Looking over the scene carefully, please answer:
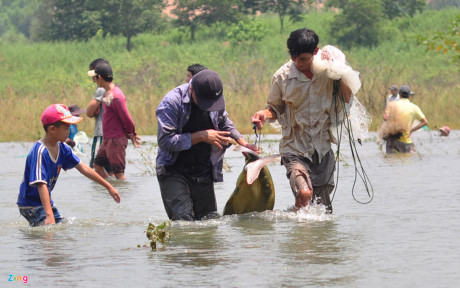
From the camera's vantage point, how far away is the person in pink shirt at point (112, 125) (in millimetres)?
11562

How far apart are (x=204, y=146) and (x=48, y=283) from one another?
7.08 feet

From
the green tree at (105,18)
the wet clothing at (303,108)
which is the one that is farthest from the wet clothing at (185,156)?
the green tree at (105,18)

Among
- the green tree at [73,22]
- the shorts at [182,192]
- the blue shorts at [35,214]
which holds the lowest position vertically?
the green tree at [73,22]

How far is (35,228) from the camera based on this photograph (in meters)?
7.85

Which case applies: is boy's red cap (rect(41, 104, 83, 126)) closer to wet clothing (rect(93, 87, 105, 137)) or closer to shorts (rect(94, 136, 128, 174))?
Result: wet clothing (rect(93, 87, 105, 137))

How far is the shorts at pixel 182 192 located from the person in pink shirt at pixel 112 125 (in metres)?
3.63

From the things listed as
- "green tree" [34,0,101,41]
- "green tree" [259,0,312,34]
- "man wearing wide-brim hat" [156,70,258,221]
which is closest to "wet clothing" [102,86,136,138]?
"man wearing wide-brim hat" [156,70,258,221]

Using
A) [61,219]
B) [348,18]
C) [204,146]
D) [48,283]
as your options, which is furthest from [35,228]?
[348,18]

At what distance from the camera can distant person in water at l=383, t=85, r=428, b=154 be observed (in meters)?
16.0

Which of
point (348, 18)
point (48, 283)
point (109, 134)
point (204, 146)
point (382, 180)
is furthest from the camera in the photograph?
point (348, 18)

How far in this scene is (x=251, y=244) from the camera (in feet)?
23.9

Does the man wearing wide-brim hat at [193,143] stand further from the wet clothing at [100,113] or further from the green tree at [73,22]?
the green tree at [73,22]

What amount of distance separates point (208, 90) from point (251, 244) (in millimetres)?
1193

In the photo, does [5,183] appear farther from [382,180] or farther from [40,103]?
[40,103]
